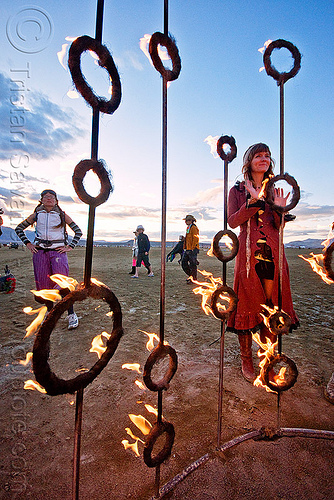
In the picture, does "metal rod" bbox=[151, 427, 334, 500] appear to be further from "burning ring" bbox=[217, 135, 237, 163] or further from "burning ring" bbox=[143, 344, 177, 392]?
"burning ring" bbox=[217, 135, 237, 163]

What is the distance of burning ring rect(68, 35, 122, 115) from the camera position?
33.3 inches

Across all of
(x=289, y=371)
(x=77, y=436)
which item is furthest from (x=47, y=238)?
(x=289, y=371)

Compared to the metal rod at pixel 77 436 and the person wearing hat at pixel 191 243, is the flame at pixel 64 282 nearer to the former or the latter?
the metal rod at pixel 77 436

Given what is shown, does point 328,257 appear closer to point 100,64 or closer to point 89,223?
point 89,223

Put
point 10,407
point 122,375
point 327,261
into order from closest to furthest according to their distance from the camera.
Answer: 1. point 327,261
2. point 10,407
3. point 122,375

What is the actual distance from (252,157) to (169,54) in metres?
1.30

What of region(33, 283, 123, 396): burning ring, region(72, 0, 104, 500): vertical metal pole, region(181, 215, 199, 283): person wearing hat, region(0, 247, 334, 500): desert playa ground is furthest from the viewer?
region(181, 215, 199, 283): person wearing hat

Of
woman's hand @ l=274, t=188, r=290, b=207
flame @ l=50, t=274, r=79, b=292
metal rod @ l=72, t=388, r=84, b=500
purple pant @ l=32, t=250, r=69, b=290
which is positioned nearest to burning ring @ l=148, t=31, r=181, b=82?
woman's hand @ l=274, t=188, r=290, b=207

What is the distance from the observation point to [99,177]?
0.91 metres

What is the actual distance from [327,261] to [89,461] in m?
2.01

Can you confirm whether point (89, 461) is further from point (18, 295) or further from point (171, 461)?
point (18, 295)

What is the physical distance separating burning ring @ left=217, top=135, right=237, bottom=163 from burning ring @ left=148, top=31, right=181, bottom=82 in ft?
1.95

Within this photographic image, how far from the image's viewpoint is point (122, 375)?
270cm

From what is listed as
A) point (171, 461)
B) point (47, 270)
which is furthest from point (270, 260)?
point (47, 270)
